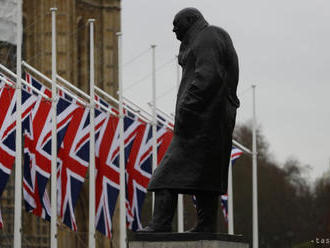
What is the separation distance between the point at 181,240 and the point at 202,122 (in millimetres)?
1356

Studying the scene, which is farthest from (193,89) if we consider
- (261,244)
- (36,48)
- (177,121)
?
(261,244)

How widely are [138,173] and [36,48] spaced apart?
17918 millimetres

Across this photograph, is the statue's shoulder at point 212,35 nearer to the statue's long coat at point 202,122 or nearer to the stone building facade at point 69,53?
the statue's long coat at point 202,122

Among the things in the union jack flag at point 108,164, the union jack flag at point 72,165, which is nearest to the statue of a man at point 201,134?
the union jack flag at point 72,165

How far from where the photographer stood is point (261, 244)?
6462 centimetres

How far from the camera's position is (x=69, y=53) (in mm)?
54156

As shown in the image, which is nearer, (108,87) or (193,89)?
(193,89)

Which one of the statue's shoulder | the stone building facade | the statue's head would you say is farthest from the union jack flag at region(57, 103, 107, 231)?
the statue's shoulder

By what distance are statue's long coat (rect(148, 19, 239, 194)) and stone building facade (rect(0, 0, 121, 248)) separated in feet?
116

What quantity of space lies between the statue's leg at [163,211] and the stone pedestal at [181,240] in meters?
0.22

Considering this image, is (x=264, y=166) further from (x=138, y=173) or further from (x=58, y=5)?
(x=138, y=173)

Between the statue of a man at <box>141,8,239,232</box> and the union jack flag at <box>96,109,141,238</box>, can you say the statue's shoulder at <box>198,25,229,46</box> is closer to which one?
the statue of a man at <box>141,8,239,232</box>

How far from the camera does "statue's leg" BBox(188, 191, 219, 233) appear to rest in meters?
13.7

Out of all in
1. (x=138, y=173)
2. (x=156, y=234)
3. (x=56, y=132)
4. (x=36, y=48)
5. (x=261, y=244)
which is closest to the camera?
(x=156, y=234)
